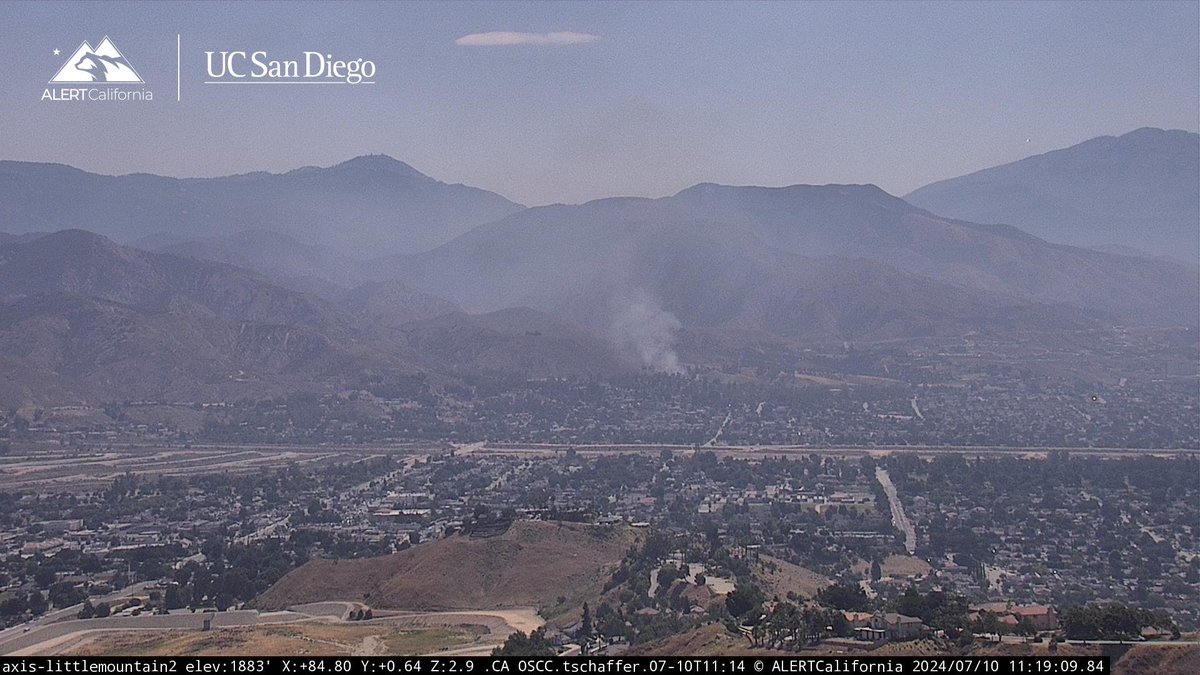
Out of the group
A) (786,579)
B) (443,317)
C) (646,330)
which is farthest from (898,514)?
(443,317)

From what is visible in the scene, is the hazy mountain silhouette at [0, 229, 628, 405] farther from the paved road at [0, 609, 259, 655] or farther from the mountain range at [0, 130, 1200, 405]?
the paved road at [0, 609, 259, 655]

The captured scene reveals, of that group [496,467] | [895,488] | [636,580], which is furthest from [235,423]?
[636,580]

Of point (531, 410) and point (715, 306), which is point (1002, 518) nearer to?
point (531, 410)

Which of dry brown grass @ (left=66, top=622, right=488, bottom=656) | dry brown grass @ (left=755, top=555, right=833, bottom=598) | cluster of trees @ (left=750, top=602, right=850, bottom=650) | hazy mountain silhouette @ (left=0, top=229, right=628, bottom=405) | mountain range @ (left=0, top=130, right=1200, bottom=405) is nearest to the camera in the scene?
cluster of trees @ (left=750, top=602, right=850, bottom=650)

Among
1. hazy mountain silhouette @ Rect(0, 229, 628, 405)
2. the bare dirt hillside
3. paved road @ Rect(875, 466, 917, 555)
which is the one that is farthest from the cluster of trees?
hazy mountain silhouette @ Rect(0, 229, 628, 405)

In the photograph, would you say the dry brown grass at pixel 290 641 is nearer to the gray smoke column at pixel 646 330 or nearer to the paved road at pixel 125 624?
the paved road at pixel 125 624
